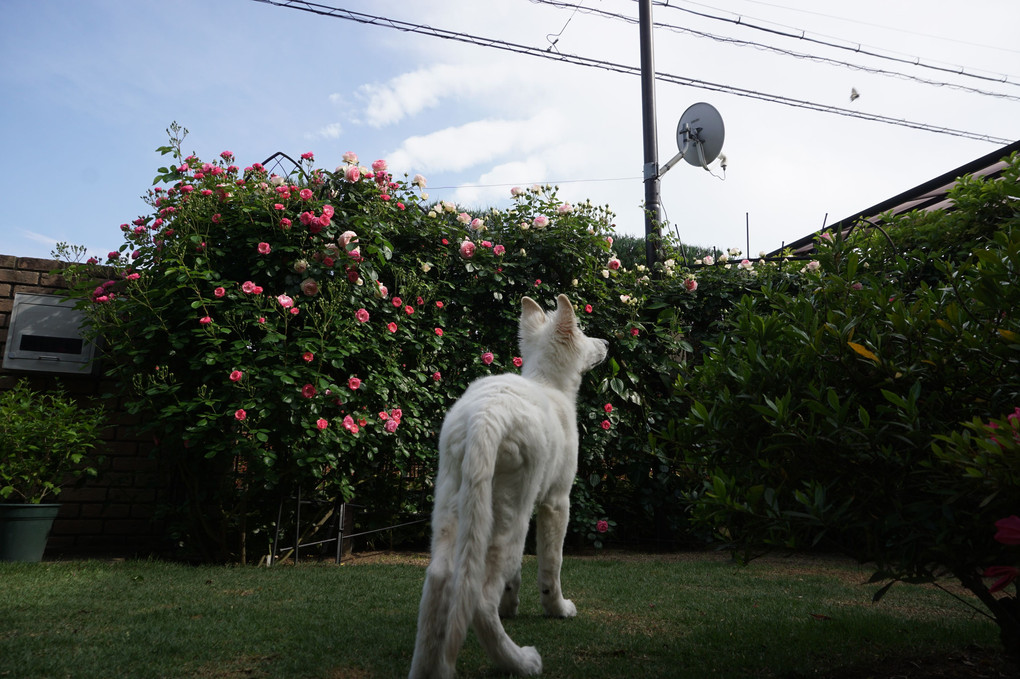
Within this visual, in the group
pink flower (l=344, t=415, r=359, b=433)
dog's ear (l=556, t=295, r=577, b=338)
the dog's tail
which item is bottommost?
the dog's tail

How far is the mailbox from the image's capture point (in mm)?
5508

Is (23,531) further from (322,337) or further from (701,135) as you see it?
(701,135)

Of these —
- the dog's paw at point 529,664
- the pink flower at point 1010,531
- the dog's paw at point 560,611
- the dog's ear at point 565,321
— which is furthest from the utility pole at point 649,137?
the pink flower at point 1010,531

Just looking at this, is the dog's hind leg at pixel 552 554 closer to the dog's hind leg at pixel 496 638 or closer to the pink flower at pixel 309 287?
the dog's hind leg at pixel 496 638

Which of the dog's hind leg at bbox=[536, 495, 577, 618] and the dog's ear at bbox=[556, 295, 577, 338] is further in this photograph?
the dog's ear at bbox=[556, 295, 577, 338]

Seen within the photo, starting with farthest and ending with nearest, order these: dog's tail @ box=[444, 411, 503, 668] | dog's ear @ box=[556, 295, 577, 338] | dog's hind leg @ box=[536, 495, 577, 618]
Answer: dog's ear @ box=[556, 295, 577, 338] < dog's hind leg @ box=[536, 495, 577, 618] < dog's tail @ box=[444, 411, 503, 668]

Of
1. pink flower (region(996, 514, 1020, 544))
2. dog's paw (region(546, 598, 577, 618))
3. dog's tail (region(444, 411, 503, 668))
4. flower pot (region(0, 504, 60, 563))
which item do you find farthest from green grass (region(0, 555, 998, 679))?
pink flower (region(996, 514, 1020, 544))

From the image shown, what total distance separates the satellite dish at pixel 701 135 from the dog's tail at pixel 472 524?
703 centimetres

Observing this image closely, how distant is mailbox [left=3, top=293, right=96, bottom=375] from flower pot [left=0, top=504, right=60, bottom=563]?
4.17ft

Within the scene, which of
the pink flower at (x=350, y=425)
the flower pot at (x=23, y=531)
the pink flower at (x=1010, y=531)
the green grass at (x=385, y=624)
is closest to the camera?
the pink flower at (x=1010, y=531)

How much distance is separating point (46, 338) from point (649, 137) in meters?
6.98

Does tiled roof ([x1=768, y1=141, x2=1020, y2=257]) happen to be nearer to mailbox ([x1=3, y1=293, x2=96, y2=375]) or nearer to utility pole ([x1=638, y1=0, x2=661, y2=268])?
utility pole ([x1=638, y1=0, x2=661, y2=268])

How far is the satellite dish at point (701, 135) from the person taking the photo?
8477 millimetres

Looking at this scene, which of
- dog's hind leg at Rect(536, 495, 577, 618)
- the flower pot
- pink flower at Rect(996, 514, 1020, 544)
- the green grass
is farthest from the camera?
the flower pot
